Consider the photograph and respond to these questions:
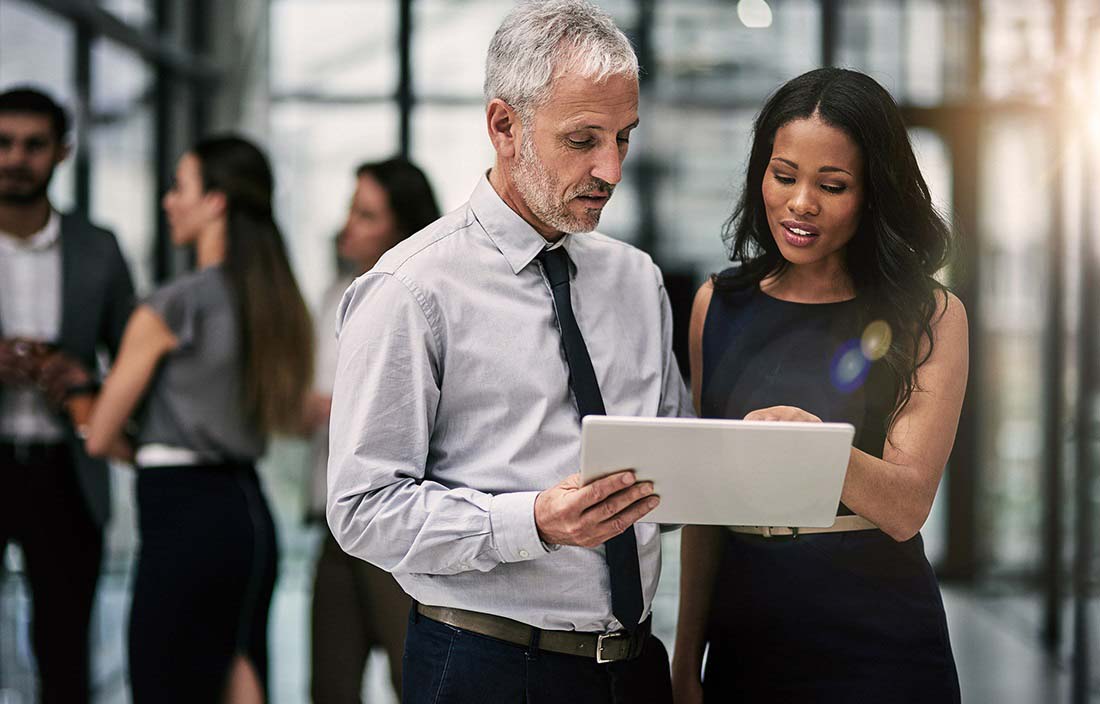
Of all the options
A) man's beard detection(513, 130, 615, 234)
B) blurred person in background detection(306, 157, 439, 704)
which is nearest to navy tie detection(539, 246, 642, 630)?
man's beard detection(513, 130, 615, 234)

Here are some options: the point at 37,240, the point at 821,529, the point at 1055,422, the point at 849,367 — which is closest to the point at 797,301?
the point at 849,367

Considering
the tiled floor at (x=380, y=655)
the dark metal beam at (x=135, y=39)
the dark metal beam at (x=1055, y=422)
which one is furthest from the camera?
Result: the dark metal beam at (x=1055, y=422)

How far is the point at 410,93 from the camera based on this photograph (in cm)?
620

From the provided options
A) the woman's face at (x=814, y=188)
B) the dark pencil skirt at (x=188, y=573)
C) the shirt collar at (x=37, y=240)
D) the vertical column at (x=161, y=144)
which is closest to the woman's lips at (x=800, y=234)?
the woman's face at (x=814, y=188)

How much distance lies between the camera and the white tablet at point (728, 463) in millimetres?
1318

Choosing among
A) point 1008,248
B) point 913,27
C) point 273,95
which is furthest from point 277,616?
point 913,27

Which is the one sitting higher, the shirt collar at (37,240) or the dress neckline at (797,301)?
the shirt collar at (37,240)

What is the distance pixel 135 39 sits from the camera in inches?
182

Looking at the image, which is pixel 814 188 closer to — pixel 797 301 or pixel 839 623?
pixel 797 301

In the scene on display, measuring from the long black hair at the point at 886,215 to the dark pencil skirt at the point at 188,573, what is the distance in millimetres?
1597

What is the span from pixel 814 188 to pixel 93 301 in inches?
85.8

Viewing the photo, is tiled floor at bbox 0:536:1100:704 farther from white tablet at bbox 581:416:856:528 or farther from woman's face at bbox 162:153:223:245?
white tablet at bbox 581:416:856:528

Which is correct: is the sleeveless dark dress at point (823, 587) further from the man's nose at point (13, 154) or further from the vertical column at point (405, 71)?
the vertical column at point (405, 71)

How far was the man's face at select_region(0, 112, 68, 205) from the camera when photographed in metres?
3.02
